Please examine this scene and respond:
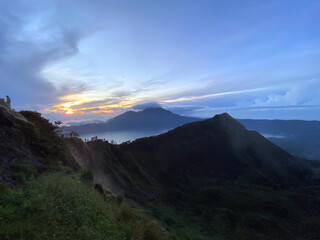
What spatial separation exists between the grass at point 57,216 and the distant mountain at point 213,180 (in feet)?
33.0

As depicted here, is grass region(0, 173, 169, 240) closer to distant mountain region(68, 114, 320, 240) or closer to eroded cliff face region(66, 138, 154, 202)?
distant mountain region(68, 114, 320, 240)

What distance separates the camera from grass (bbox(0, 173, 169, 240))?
11.0 ft

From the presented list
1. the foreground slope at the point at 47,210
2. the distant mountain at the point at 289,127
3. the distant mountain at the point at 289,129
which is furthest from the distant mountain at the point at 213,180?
the distant mountain at the point at 289,127

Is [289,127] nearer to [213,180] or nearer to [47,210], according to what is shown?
[213,180]

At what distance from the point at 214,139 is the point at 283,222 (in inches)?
793

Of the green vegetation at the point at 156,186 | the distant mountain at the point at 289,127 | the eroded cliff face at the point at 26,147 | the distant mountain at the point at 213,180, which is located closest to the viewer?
the green vegetation at the point at 156,186

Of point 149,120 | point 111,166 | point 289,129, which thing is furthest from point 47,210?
point 289,129

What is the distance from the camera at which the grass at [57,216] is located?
3.35 m

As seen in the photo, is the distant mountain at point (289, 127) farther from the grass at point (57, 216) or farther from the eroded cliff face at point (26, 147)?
the grass at point (57, 216)

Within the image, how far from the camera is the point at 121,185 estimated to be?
2152cm

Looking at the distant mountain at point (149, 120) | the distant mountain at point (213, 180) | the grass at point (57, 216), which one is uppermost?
the distant mountain at point (149, 120)

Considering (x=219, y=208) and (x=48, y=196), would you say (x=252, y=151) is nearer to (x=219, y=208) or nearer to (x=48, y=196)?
(x=219, y=208)

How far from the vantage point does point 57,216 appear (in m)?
3.79

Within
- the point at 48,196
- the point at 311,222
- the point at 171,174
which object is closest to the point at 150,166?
the point at 171,174
